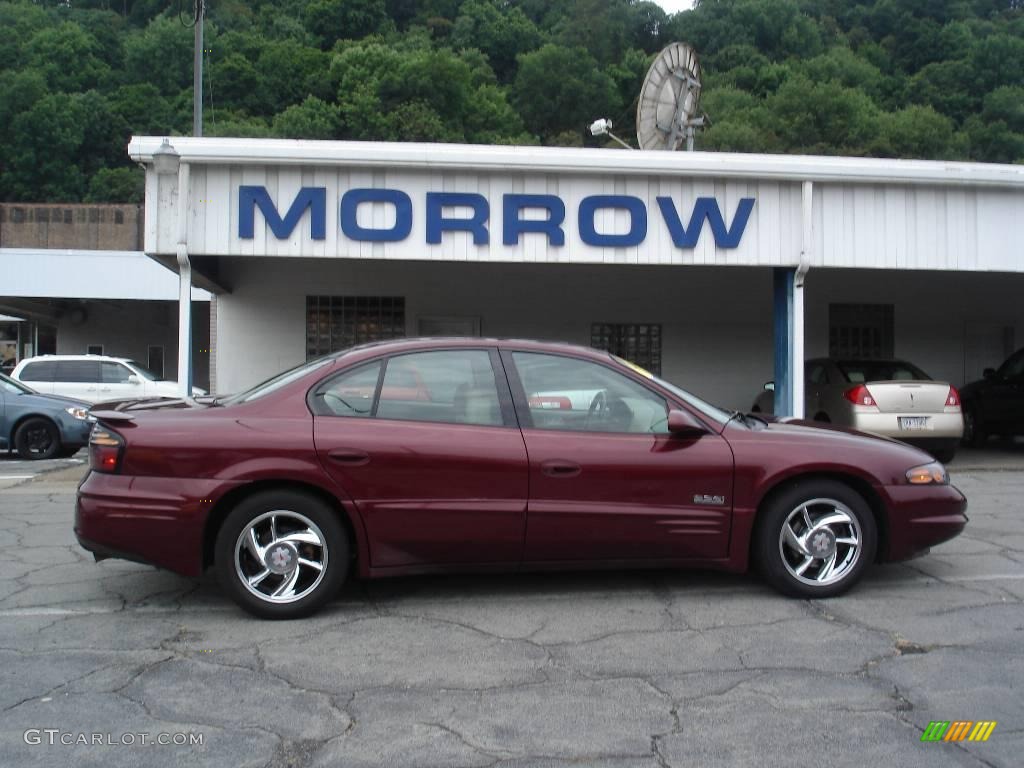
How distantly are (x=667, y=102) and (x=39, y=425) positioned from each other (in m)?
11.4

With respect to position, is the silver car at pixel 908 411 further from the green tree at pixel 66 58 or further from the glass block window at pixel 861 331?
the green tree at pixel 66 58

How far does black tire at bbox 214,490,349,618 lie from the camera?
188 inches

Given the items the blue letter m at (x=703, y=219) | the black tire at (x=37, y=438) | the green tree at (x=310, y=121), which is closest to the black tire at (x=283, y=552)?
the blue letter m at (x=703, y=219)

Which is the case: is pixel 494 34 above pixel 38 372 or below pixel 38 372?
above

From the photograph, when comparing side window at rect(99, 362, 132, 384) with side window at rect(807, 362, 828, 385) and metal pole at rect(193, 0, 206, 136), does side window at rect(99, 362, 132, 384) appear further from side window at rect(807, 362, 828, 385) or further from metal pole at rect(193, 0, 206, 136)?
side window at rect(807, 362, 828, 385)

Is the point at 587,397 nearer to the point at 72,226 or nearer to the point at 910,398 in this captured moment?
the point at 910,398

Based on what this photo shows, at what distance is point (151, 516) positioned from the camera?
15.6 feet

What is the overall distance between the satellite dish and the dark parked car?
6.28m

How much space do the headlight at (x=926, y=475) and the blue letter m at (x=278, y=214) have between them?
7.55 metres

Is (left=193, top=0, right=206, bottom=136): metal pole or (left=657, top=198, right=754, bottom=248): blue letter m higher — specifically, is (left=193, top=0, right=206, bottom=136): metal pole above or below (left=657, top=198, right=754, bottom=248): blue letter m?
above

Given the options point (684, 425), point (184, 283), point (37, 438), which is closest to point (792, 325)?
point (684, 425)

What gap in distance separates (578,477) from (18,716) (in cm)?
277

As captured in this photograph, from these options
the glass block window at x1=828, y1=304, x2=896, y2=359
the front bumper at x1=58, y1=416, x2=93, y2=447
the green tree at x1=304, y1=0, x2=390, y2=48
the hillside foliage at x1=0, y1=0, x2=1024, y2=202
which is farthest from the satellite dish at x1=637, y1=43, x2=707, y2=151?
the green tree at x1=304, y1=0, x2=390, y2=48

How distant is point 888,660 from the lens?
14.2ft
